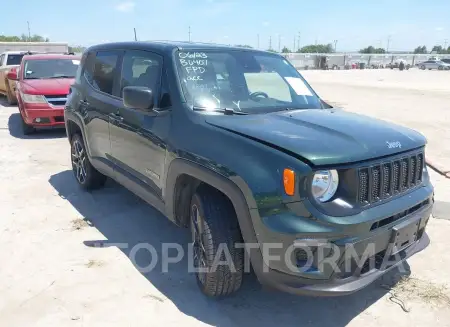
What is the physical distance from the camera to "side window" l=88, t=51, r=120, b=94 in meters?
4.45

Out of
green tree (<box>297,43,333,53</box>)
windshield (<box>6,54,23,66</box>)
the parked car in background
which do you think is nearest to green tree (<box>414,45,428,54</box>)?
green tree (<box>297,43,333,53</box>)

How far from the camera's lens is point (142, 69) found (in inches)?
155

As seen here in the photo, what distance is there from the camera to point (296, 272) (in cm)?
251

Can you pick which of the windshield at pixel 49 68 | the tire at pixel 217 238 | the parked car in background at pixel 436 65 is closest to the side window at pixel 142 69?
the tire at pixel 217 238

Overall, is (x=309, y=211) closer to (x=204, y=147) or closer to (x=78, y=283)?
(x=204, y=147)

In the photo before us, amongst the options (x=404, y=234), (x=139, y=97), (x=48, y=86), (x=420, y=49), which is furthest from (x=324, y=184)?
(x=420, y=49)

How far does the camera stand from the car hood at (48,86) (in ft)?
28.4

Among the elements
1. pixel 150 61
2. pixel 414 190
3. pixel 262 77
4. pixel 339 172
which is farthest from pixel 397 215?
pixel 150 61

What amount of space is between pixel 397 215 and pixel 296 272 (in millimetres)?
807

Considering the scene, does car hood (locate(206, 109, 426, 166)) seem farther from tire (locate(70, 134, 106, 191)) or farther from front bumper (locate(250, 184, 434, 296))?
tire (locate(70, 134, 106, 191))

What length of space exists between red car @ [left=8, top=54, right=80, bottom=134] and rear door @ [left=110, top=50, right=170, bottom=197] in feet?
16.4

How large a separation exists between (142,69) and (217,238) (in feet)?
6.16

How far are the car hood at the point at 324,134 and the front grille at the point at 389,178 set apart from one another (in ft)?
0.28

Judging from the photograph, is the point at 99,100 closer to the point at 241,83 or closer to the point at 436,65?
the point at 241,83
